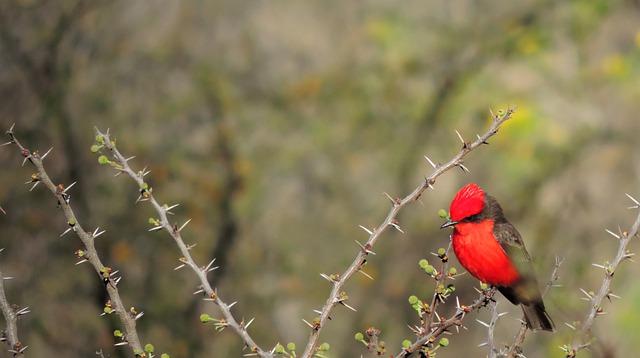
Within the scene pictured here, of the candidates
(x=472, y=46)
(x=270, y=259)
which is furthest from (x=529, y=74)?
(x=270, y=259)

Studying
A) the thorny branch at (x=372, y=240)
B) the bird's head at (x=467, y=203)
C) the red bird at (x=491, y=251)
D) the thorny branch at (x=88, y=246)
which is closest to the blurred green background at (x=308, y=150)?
the red bird at (x=491, y=251)

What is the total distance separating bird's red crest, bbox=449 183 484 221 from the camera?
425 cm

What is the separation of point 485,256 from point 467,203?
0.95 feet

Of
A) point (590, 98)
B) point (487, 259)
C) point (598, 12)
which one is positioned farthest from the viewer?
point (590, 98)

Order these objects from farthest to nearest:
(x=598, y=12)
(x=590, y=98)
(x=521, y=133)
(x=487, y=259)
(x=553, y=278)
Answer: (x=590, y=98)
(x=598, y=12)
(x=521, y=133)
(x=487, y=259)
(x=553, y=278)

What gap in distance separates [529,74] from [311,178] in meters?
3.33

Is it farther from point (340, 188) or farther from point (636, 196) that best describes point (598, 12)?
point (340, 188)

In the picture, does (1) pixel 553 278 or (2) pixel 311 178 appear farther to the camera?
(2) pixel 311 178

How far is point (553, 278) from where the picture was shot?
374 cm

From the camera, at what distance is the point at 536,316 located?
173 inches

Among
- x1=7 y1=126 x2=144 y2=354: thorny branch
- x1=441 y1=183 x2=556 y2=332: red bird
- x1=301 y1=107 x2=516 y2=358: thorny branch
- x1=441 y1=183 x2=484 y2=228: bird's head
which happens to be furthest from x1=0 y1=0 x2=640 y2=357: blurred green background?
x1=301 y1=107 x2=516 y2=358: thorny branch

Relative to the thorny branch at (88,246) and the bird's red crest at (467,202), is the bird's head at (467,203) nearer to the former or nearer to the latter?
the bird's red crest at (467,202)

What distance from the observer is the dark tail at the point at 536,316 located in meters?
4.30

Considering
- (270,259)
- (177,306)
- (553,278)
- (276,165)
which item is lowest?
(553,278)
